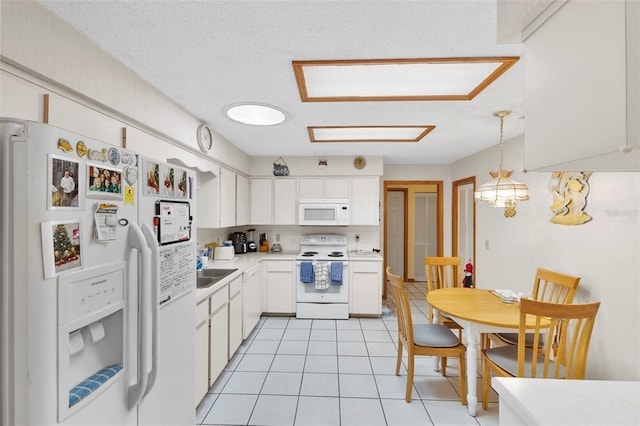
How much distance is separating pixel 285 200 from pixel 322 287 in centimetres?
138

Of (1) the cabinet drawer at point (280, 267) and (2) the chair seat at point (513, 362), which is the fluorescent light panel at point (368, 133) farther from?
(2) the chair seat at point (513, 362)

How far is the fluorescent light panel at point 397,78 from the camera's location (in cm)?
161

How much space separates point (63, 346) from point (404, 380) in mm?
2470

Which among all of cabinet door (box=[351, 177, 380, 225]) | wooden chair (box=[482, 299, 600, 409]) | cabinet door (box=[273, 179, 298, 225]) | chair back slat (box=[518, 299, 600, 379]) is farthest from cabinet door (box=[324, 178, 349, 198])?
chair back slat (box=[518, 299, 600, 379])

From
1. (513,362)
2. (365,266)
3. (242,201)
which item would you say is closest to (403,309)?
(513,362)

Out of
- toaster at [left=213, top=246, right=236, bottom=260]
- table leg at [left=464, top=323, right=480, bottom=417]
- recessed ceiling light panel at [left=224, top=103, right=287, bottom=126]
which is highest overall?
recessed ceiling light panel at [left=224, top=103, right=287, bottom=126]

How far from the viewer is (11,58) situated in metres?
1.04

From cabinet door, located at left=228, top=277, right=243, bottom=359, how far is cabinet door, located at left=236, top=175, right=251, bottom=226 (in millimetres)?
1079

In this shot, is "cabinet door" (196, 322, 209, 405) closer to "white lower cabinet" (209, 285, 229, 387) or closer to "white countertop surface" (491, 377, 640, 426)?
"white lower cabinet" (209, 285, 229, 387)

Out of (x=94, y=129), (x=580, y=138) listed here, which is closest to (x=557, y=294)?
(x=580, y=138)

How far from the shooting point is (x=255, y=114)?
2.50 m

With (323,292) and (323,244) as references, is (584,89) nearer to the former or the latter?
(323,292)

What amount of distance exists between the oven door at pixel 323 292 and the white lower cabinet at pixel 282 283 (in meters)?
0.09

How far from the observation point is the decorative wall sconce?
2141mm
